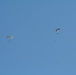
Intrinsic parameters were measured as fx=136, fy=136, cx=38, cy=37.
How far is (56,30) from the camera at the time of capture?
785 cm

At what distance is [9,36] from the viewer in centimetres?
819

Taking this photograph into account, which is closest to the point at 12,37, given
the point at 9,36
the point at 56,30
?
the point at 9,36

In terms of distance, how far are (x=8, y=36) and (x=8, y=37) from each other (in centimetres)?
19

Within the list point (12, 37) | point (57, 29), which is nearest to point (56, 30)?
point (57, 29)

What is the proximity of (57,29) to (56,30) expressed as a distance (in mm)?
105

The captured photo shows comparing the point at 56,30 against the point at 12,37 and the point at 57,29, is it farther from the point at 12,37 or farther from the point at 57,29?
the point at 12,37

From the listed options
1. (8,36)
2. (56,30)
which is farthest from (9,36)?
(56,30)

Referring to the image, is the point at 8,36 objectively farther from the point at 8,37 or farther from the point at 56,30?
the point at 56,30

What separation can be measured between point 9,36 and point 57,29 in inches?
114

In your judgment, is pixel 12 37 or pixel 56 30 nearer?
pixel 56 30

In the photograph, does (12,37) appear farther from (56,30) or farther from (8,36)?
(56,30)

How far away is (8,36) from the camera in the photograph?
8.16 metres

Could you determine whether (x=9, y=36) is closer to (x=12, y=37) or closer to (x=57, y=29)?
(x=12, y=37)

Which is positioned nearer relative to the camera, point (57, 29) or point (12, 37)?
point (57, 29)
